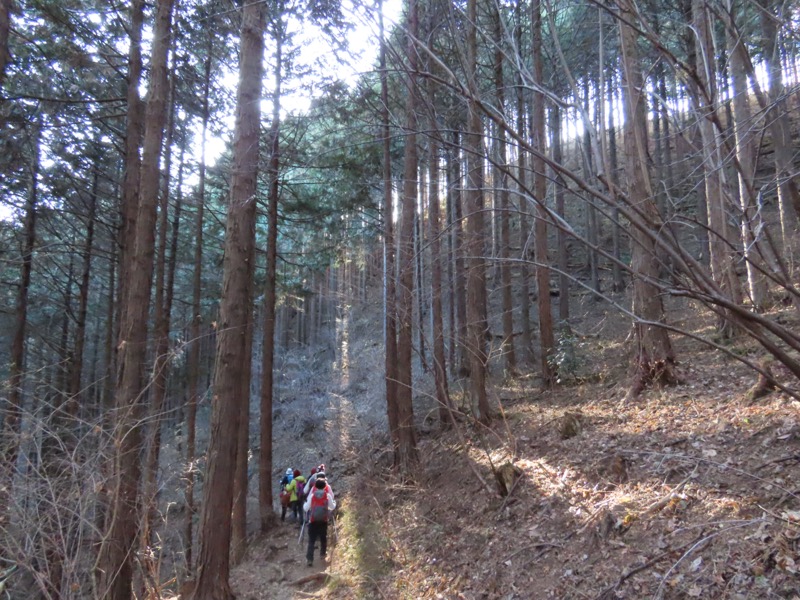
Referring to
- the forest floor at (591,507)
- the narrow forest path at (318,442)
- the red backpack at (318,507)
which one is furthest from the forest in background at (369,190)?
the red backpack at (318,507)

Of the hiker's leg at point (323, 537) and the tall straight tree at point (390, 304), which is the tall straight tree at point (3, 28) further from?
the hiker's leg at point (323, 537)

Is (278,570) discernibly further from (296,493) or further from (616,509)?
(616,509)

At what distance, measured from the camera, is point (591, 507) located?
579 centimetres

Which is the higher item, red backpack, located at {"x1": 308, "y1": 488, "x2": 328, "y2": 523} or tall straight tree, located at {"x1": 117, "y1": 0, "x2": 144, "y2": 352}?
tall straight tree, located at {"x1": 117, "y1": 0, "x2": 144, "y2": 352}

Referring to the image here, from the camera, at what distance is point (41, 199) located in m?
11.9

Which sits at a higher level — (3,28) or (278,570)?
(3,28)

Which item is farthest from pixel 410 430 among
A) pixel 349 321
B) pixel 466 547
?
pixel 349 321

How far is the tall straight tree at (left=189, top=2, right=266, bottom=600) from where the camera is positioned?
622cm

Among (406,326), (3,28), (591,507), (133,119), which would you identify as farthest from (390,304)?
(3,28)

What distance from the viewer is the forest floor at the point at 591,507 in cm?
417

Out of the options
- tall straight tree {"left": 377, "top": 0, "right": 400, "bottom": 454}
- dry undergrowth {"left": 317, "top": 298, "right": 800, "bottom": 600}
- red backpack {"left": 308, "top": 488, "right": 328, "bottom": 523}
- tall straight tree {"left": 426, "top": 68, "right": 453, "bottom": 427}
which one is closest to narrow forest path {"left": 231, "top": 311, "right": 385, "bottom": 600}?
red backpack {"left": 308, "top": 488, "right": 328, "bottom": 523}

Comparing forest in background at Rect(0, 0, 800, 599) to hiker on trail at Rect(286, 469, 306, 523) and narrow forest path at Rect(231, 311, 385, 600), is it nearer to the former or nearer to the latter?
hiker on trail at Rect(286, 469, 306, 523)

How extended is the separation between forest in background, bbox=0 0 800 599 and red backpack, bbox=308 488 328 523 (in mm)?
1735

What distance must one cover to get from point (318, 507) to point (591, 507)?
5281 millimetres
